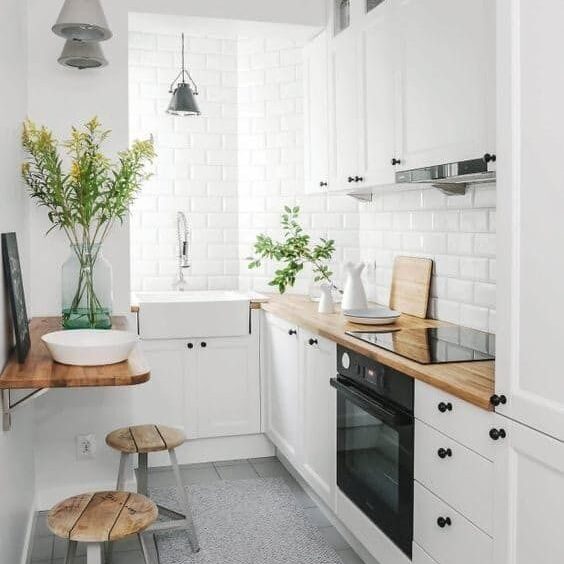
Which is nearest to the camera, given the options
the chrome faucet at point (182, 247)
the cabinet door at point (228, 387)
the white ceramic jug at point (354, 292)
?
the white ceramic jug at point (354, 292)

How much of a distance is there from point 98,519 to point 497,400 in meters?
1.25

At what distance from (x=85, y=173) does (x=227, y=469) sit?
1936 mm

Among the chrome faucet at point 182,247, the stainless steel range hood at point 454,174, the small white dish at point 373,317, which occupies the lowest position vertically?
the small white dish at point 373,317

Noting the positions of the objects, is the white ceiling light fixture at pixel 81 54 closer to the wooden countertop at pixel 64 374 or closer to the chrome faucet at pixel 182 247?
the wooden countertop at pixel 64 374

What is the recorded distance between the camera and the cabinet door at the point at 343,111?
350cm

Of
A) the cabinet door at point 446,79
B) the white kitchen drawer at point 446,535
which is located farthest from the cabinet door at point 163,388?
the white kitchen drawer at point 446,535

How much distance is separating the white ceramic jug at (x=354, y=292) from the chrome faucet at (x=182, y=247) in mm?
1351

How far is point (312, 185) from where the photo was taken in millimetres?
4109

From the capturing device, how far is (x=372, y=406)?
2629mm

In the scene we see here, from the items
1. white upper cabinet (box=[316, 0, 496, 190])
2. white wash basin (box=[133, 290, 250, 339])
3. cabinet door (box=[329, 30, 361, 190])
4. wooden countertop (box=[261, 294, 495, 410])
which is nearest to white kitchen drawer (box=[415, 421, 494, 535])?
wooden countertop (box=[261, 294, 495, 410])

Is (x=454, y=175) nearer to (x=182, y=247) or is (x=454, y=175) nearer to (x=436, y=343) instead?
(x=436, y=343)

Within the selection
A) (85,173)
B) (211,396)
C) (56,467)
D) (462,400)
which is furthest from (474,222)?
(56,467)

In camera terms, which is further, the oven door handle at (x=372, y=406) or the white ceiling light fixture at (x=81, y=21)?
the white ceiling light fixture at (x=81, y=21)

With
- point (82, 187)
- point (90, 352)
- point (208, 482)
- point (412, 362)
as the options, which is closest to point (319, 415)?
point (208, 482)
